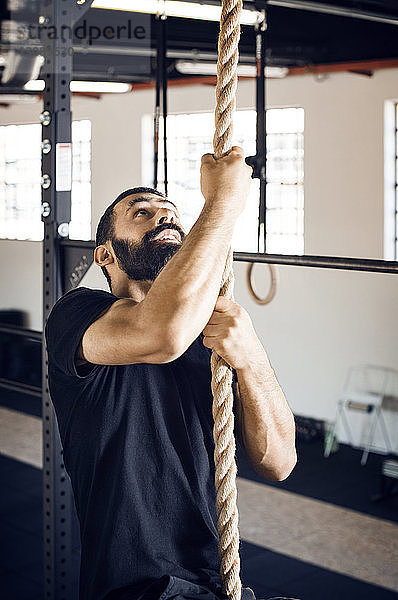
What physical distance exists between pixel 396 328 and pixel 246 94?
3.09 metres

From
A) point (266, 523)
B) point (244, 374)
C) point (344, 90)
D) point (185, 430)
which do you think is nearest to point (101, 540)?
point (185, 430)

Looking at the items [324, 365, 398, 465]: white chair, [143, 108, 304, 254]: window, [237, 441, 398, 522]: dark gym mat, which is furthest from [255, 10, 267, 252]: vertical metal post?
[324, 365, 398, 465]: white chair

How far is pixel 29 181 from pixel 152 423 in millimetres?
9073

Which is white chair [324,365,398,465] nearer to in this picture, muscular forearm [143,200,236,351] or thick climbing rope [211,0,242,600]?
thick climbing rope [211,0,242,600]

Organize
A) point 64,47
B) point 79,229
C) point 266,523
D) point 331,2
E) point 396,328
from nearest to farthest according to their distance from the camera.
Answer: point 64,47 → point 331,2 → point 266,523 → point 396,328 → point 79,229

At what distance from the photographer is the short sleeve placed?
61.0 inches

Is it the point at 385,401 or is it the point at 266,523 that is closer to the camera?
the point at 266,523

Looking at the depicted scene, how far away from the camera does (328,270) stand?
26.0 feet

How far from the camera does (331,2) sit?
12.4ft

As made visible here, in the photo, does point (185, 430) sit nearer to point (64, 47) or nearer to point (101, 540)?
point (101, 540)

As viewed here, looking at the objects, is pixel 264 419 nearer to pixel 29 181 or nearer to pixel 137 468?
pixel 137 468

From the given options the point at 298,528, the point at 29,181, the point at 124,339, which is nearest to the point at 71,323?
the point at 124,339

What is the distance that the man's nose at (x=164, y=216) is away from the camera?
1.71 meters

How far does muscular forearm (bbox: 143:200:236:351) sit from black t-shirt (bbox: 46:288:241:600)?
25cm
